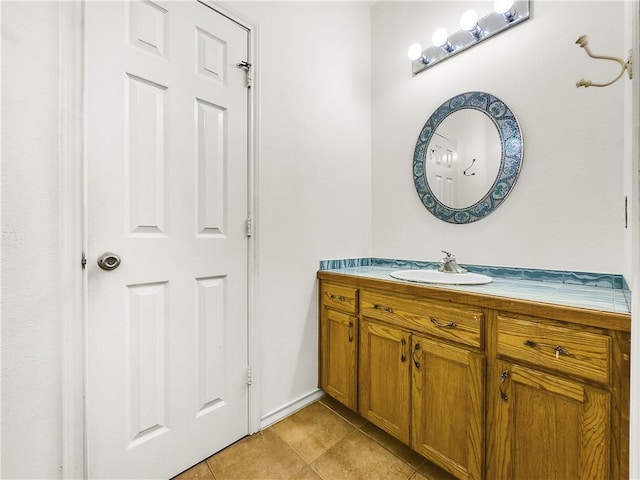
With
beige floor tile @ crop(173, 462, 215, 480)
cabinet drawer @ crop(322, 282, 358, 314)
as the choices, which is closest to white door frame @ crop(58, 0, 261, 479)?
beige floor tile @ crop(173, 462, 215, 480)


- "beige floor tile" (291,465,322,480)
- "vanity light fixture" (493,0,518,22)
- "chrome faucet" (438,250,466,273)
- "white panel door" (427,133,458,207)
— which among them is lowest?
"beige floor tile" (291,465,322,480)

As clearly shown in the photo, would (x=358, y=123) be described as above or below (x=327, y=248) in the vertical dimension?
above

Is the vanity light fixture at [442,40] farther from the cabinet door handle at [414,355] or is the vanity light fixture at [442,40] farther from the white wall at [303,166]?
the cabinet door handle at [414,355]

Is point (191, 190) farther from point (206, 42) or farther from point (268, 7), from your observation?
point (268, 7)

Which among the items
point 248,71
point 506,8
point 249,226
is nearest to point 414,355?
point 249,226

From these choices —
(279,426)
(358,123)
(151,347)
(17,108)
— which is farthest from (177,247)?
(358,123)

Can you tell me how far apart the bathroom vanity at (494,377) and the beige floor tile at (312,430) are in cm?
15

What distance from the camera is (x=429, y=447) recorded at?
3.83ft

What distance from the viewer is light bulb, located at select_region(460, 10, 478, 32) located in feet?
4.87

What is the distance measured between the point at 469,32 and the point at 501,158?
2.48 feet

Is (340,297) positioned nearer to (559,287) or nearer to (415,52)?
(559,287)

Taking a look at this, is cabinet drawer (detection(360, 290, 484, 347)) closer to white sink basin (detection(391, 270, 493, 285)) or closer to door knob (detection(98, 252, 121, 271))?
white sink basin (detection(391, 270, 493, 285))

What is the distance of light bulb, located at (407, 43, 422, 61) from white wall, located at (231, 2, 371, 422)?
0.40m

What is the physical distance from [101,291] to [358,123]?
182cm
